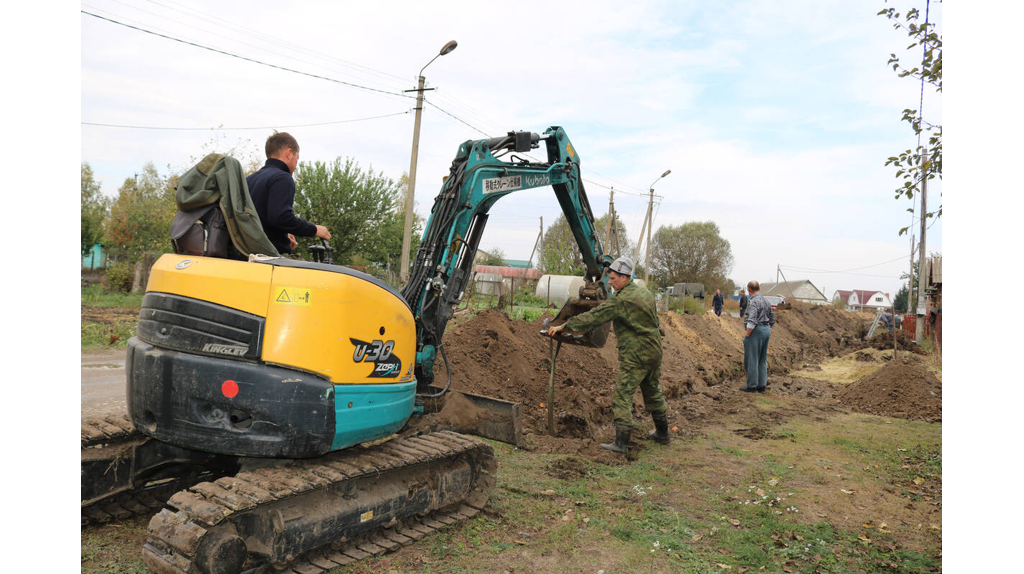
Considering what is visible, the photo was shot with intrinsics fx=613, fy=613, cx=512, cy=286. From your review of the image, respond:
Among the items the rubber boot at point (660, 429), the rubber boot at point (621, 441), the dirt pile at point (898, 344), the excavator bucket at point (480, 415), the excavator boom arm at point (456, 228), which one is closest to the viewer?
the excavator boom arm at point (456, 228)

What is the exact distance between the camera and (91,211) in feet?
119

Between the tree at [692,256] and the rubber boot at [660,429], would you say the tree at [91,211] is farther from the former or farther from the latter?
the tree at [692,256]

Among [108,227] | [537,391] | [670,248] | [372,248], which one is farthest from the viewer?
[670,248]

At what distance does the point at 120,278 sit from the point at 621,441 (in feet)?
70.7

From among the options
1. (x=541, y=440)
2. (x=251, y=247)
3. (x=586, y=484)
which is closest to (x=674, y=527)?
(x=586, y=484)

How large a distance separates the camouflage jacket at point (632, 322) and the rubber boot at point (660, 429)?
2.35ft

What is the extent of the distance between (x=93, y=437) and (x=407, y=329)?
208 cm

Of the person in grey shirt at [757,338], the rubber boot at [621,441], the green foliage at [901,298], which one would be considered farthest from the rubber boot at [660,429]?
the green foliage at [901,298]


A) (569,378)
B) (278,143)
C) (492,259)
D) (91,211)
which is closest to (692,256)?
(492,259)

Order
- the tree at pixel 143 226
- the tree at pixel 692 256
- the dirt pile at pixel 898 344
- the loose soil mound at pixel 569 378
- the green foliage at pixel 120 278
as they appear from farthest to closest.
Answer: the tree at pixel 692 256, the tree at pixel 143 226, the green foliage at pixel 120 278, the dirt pile at pixel 898 344, the loose soil mound at pixel 569 378

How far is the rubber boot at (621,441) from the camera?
6246 millimetres

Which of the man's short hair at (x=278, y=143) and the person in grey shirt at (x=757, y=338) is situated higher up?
the man's short hair at (x=278, y=143)

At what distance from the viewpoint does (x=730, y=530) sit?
172 inches

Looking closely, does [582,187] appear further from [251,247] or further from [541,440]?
[251,247]
